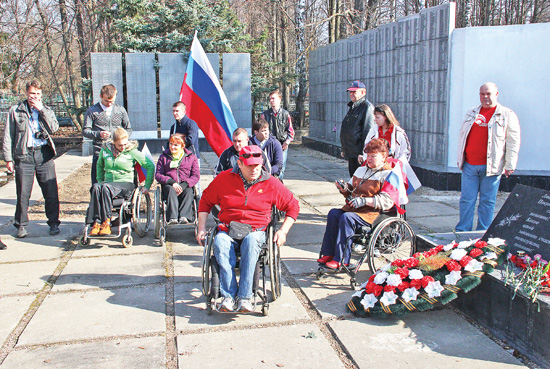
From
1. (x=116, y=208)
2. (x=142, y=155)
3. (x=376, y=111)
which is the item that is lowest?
(x=116, y=208)

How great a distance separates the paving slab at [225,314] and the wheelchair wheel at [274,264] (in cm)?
12

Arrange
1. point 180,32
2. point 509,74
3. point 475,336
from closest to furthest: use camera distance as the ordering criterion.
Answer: point 475,336, point 509,74, point 180,32

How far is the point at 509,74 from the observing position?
333 inches

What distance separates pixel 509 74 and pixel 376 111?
4.07m

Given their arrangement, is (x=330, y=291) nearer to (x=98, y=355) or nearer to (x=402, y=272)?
(x=402, y=272)

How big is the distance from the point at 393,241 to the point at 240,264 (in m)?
1.50

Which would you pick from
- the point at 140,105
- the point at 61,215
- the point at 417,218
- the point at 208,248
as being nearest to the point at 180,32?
the point at 140,105

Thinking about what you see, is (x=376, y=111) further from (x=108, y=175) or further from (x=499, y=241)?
(x=108, y=175)

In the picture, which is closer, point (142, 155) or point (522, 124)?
point (142, 155)

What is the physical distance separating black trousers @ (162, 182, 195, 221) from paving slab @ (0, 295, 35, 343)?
1800 millimetres

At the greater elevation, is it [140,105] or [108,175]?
[140,105]

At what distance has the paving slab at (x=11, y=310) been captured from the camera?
11.7 ft

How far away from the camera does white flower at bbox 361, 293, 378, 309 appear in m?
3.63

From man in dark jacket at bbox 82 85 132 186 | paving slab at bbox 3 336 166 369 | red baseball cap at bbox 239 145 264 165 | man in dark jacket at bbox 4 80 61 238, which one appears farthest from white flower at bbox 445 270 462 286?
man in dark jacket at bbox 4 80 61 238
